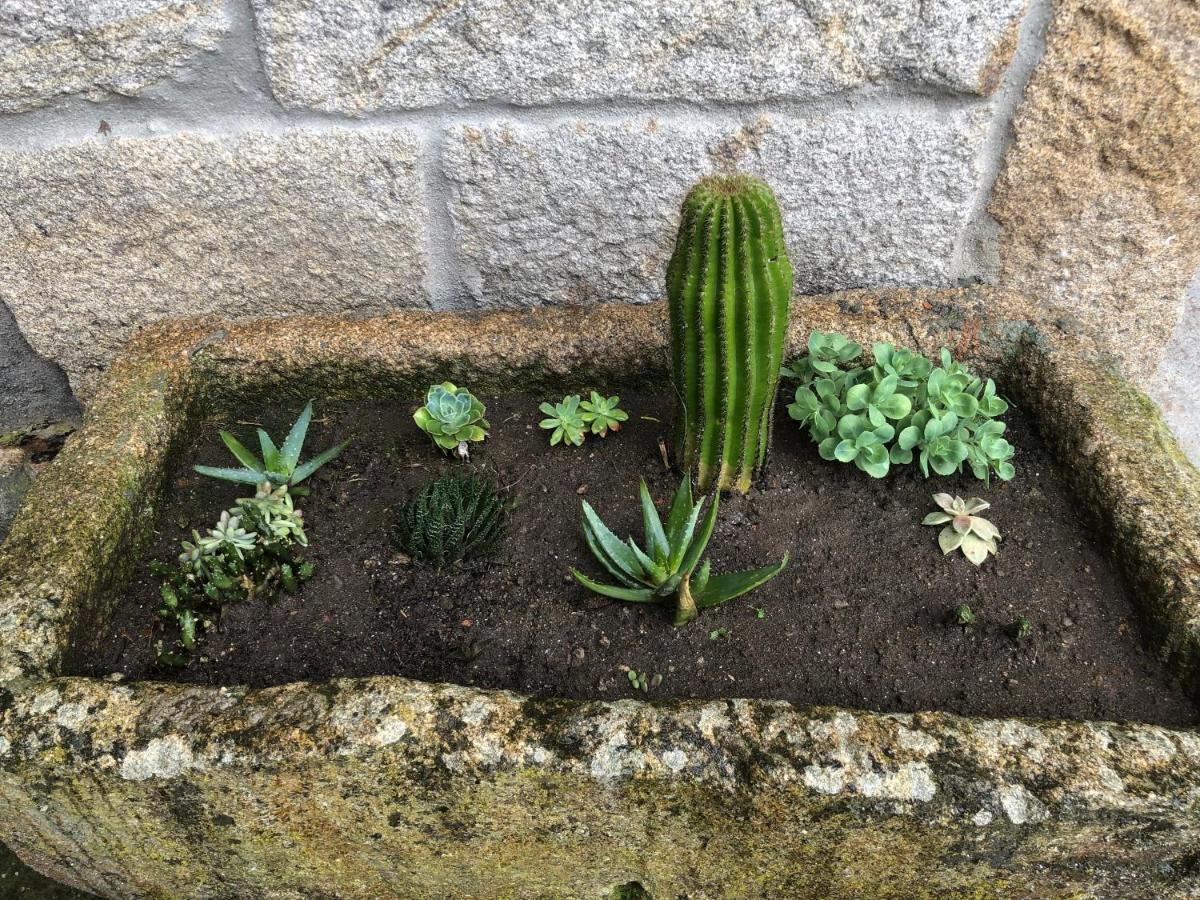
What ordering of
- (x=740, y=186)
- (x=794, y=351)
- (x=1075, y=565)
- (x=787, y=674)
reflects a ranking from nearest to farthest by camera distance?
(x=740, y=186), (x=787, y=674), (x=1075, y=565), (x=794, y=351)

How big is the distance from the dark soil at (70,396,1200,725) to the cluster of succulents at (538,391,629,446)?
0.18 ft

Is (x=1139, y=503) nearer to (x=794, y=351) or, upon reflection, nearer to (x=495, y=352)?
(x=794, y=351)

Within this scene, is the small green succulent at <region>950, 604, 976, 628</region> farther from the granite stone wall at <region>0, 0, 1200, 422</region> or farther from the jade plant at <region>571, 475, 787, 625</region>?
the granite stone wall at <region>0, 0, 1200, 422</region>

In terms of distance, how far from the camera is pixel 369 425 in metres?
1.87

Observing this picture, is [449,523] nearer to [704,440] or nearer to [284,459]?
[284,459]

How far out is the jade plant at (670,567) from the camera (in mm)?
1429

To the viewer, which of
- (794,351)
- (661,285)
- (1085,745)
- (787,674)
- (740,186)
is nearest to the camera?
(1085,745)

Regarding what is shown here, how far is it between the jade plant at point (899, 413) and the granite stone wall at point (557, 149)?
37 cm

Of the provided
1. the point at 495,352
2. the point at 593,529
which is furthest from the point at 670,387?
→ the point at 593,529

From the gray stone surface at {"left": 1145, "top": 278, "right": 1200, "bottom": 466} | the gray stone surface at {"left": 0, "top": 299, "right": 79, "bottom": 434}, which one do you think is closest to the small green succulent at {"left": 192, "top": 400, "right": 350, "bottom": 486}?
the gray stone surface at {"left": 0, "top": 299, "right": 79, "bottom": 434}

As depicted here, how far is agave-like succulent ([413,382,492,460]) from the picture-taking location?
1.68 meters

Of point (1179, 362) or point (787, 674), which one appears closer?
point (787, 674)

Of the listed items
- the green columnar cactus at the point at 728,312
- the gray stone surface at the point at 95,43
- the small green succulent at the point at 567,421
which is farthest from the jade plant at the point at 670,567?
the gray stone surface at the point at 95,43

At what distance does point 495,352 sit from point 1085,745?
1.28 meters
